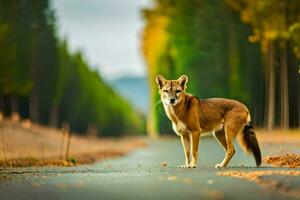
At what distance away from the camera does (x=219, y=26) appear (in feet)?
216

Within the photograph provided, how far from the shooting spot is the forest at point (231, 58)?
55.3 m

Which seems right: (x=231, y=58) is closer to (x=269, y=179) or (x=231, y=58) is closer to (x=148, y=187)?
(x=269, y=179)

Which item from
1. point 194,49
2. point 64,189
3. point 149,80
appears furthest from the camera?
point 149,80

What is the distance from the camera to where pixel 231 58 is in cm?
6662

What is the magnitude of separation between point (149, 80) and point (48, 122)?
12.9m

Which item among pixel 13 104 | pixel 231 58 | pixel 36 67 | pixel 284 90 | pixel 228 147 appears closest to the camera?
pixel 228 147

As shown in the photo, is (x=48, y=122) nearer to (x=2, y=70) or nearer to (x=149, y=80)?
(x=149, y=80)

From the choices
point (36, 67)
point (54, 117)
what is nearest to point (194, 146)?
point (36, 67)

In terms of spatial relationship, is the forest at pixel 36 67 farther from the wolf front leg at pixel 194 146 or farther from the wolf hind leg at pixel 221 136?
the wolf front leg at pixel 194 146

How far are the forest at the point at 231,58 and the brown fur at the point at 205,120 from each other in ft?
104

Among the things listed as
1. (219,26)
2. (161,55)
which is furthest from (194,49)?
(161,55)

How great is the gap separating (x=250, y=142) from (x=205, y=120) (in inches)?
46.9

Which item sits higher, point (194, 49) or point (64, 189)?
point (194, 49)

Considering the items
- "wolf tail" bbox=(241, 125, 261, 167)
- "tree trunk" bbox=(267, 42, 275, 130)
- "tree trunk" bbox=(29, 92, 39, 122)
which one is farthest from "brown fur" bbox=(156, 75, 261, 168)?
"tree trunk" bbox=(29, 92, 39, 122)
